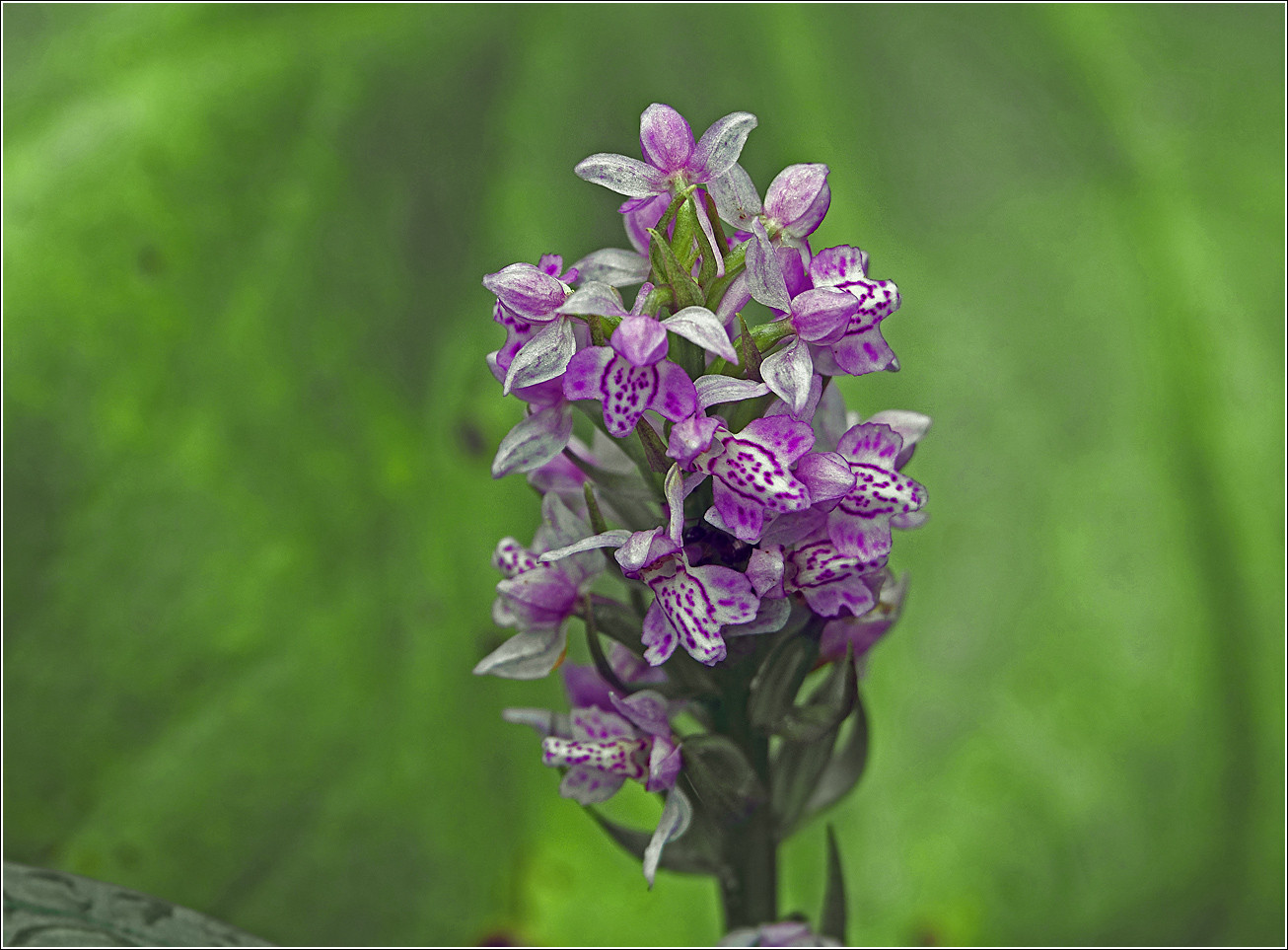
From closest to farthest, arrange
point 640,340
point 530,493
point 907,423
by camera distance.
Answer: point 640,340 → point 907,423 → point 530,493

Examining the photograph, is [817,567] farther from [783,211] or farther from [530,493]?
[530,493]

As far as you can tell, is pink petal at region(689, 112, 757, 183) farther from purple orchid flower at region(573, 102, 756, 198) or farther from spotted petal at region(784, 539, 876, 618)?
spotted petal at region(784, 539, 876, 618)

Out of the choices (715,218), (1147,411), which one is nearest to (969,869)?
(1147,411)

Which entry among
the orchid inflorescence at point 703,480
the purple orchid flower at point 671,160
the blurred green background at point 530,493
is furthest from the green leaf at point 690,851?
the blurred green background at point 530,493

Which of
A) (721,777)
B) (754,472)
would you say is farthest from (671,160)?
(721,777)

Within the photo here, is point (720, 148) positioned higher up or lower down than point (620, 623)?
higher up

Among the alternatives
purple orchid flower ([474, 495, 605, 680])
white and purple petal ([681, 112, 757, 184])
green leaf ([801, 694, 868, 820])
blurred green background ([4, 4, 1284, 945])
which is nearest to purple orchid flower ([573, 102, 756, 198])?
white and purple petal ([681, 112, 757, 184])

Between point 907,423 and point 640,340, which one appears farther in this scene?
point 907,423
